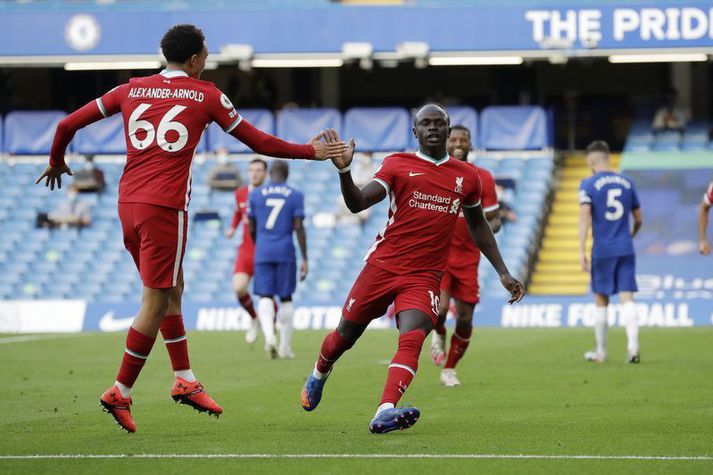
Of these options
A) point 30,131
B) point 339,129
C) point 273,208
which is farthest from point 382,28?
point 273,208

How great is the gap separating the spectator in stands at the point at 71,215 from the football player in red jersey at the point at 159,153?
817 inches

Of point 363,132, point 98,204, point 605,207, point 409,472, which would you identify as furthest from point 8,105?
point 409,472

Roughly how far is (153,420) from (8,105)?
85.3ft

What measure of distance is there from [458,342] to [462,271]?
68cm

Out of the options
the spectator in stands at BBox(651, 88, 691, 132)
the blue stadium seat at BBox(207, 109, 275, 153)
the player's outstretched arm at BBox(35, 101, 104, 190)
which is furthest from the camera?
the spectator in stands at BBox(651, 88, 691, 132)

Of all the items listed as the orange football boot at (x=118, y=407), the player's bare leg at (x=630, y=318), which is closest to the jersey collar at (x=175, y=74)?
the orange football boot at (x=118, y=407)

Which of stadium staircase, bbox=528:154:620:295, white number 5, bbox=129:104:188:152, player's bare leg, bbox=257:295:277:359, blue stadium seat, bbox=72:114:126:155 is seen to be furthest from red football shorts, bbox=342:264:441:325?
blue stadium seat, bbox=72:114:126:155

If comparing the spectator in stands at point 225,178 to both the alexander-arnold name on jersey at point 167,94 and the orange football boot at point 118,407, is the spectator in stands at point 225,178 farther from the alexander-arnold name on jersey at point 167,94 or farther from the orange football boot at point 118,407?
the orange football boot at point 118,407

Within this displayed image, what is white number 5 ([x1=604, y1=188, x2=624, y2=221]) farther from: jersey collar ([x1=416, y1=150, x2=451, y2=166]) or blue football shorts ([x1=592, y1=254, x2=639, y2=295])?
jersey collar ([x1=416, y1=150, x2=451, y2=166])

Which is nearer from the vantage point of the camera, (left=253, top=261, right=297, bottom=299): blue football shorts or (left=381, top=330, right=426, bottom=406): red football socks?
(left=381, top=330, right=426, bottom=406): red football socks

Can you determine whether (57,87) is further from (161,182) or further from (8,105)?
(161,182)

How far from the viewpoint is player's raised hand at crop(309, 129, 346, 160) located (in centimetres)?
818

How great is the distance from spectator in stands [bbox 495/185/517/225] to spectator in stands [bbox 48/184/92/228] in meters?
8.96

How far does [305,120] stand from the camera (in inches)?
1201
